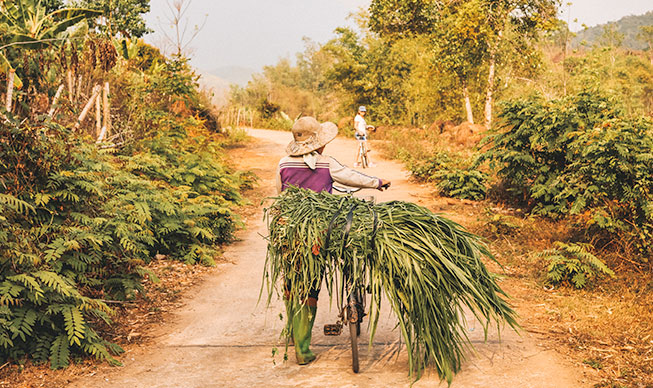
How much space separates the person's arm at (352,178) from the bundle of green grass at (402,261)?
41 cm

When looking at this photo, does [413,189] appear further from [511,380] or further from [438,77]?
[438,77]

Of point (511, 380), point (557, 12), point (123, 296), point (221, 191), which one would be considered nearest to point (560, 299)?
point (511, 380)

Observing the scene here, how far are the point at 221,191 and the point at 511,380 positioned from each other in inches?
306

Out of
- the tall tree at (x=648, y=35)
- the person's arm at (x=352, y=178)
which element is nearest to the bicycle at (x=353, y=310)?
the person's arm at (x=352, y=178)

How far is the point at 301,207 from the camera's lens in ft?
13.9

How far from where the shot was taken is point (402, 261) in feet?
12.7

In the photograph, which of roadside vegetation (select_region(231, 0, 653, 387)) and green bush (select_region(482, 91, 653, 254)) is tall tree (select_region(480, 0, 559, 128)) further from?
green bush (select_region(482, 91, 653, 254))

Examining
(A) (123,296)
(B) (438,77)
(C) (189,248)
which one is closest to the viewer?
(A) (123,296)

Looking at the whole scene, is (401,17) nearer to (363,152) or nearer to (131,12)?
(363,152)

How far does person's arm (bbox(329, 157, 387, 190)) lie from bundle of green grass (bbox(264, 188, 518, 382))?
0.41 meters

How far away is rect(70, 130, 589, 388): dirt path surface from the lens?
419cm

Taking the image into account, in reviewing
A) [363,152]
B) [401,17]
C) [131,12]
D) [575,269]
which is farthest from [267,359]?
[131,12]

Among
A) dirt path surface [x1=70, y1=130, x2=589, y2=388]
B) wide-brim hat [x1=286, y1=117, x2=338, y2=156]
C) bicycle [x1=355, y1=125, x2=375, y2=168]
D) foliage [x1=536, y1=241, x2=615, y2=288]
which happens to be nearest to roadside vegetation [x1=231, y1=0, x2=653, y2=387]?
foliage [x1=536, y1=241, x2=615, y2=288]

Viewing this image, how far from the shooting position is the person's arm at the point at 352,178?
4.68 meters
